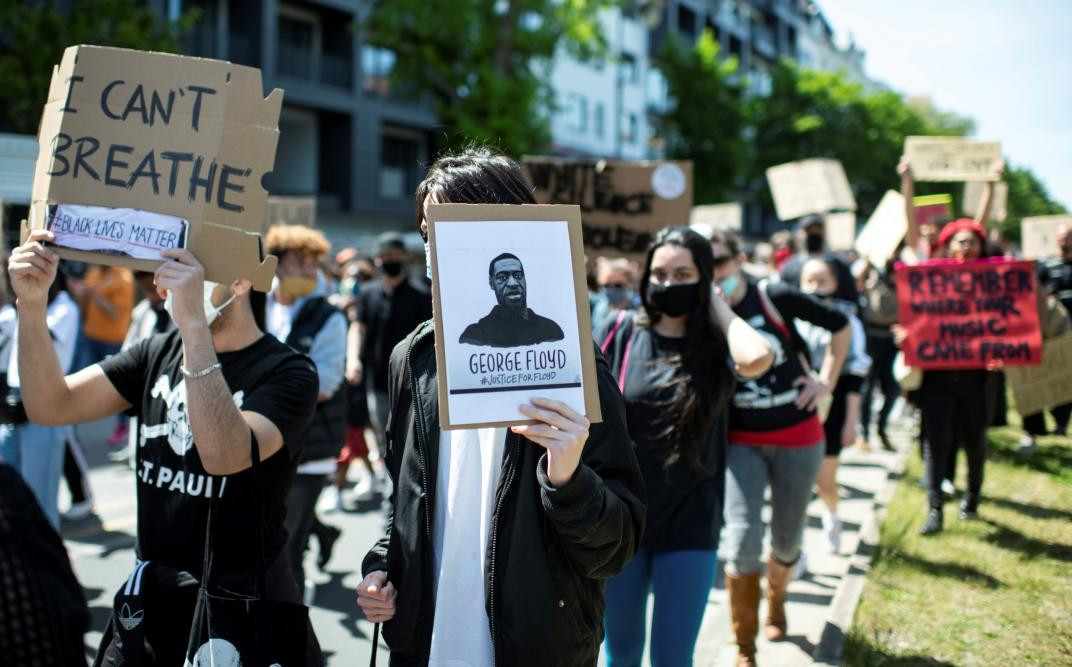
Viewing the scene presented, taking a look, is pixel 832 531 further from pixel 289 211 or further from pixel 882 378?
pixel 882 378

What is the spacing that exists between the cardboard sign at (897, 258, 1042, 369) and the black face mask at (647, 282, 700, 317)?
3.27m

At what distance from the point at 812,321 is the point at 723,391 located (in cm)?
124

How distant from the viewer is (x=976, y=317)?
6422 mm

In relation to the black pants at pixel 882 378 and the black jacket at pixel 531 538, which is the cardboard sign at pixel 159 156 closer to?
the black jacket at pixel 531 538

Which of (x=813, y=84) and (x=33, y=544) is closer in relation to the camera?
(x=33, y=544)

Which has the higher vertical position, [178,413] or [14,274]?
[14,274]

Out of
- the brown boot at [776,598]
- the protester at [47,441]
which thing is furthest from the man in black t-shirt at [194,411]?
the brown boot at [776,598]

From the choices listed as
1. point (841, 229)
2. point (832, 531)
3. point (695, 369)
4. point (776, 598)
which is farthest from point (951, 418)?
point (841, 229)

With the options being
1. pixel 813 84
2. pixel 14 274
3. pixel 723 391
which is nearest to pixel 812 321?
pixel 723 391

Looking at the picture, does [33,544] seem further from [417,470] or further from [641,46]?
[641,46]

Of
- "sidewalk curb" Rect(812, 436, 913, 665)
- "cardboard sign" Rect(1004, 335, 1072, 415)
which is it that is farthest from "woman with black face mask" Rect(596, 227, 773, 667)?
"cardboard sign" Rect(1004, 335, 1072, 415)

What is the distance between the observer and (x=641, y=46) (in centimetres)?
4616

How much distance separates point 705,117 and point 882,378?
28627mm

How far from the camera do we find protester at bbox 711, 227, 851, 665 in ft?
14.3
